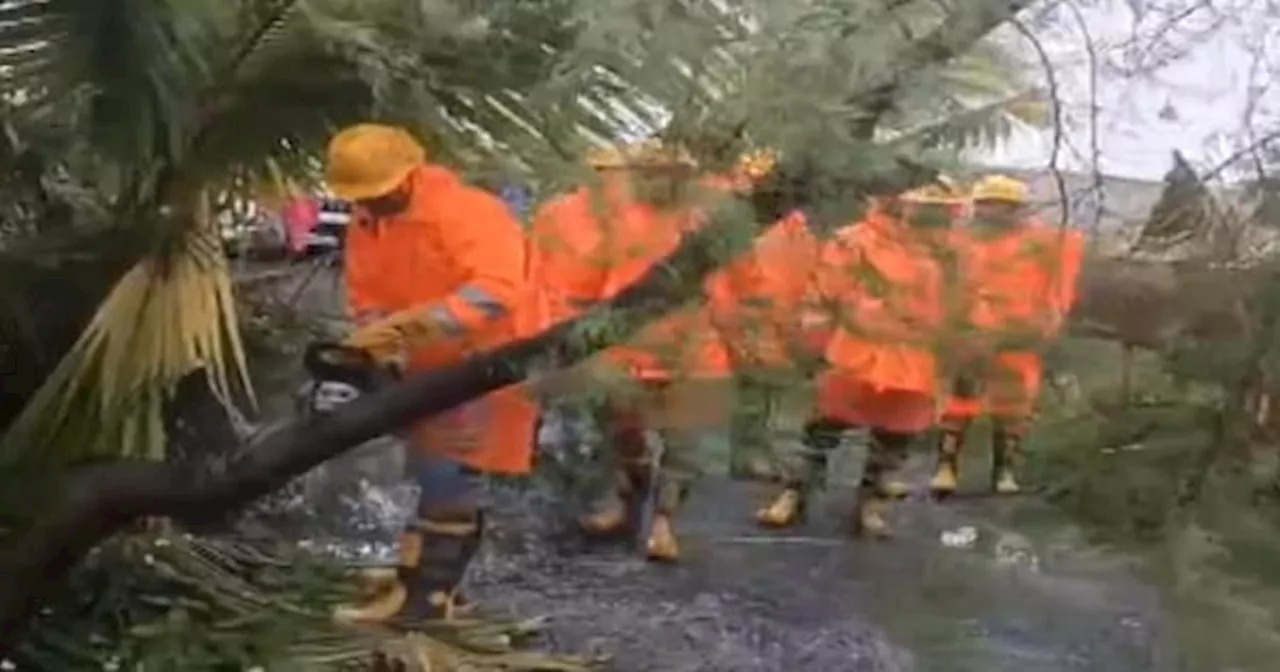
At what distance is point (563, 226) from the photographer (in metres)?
1.30

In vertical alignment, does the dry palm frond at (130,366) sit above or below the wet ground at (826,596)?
above

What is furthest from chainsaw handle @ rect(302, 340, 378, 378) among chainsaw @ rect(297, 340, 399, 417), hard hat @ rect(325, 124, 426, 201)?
hard hat @ rect(325, 124, 426, 201)

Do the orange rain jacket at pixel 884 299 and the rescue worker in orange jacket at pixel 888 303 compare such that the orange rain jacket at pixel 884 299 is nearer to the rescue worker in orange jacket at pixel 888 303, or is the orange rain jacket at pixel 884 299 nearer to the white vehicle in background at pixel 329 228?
the rescue worker in orange jacket at pixel 888 303

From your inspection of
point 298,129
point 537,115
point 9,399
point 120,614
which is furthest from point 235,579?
point 537,115

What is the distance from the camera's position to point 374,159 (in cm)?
148

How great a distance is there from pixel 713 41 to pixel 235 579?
632 mm

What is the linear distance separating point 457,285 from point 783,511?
29cm

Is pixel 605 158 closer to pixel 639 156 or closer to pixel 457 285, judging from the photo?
pixel 639 156

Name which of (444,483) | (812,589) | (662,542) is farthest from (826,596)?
(444,483)

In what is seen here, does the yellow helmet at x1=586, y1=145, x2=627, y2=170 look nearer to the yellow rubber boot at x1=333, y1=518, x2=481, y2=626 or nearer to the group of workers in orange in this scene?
the group of workers in orange

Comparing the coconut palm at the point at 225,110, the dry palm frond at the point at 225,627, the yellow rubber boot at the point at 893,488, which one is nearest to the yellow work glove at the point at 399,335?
the coconut palm at the point at 225,110

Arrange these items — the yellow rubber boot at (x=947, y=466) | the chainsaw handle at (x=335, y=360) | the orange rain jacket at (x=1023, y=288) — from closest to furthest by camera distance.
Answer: the orange rain jacket at (x=1023, y=288), the yellow rubber boot at (x=947, y=466), the chainsaw handle at (x=335, y=360)

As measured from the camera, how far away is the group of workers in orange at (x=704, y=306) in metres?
1.21

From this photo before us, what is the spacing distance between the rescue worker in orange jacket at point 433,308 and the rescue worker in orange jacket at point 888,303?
0.68 ft
